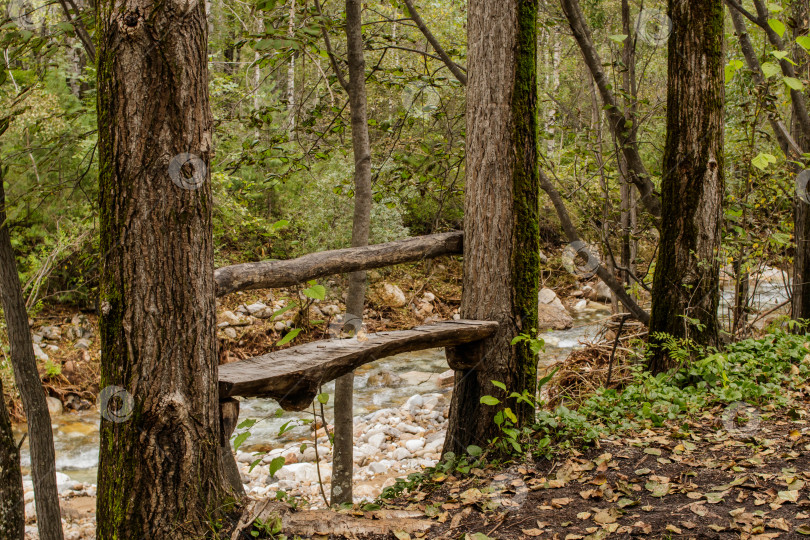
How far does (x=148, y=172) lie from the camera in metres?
2.11

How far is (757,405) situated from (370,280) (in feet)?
30.6

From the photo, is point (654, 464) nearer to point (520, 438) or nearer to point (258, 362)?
point (520, 438)

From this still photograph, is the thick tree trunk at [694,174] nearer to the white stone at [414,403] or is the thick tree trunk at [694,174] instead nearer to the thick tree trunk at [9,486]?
the thick tree trunk at [9,486]

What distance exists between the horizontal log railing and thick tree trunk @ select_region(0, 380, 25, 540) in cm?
174

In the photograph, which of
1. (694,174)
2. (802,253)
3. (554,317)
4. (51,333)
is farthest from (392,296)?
(694,174)

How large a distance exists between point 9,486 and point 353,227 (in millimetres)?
2650

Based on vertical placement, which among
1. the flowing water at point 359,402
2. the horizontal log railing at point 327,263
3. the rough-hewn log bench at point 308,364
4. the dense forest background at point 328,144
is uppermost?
the dense forest background at point 328,144

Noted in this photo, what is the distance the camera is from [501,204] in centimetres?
341

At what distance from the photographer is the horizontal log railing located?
2.57 metres

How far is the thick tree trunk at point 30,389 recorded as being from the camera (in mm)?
3508

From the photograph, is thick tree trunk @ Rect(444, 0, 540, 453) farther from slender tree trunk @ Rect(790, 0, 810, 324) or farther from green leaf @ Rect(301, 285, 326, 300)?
slender tree trunk @ Rect(790, 0, 810, 324)

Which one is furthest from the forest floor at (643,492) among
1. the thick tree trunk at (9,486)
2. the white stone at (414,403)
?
the white stone at (414,403)

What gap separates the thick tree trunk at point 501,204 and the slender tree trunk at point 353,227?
4.53 feet

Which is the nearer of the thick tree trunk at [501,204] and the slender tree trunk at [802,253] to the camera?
the thick tree trunk at [501,204]
